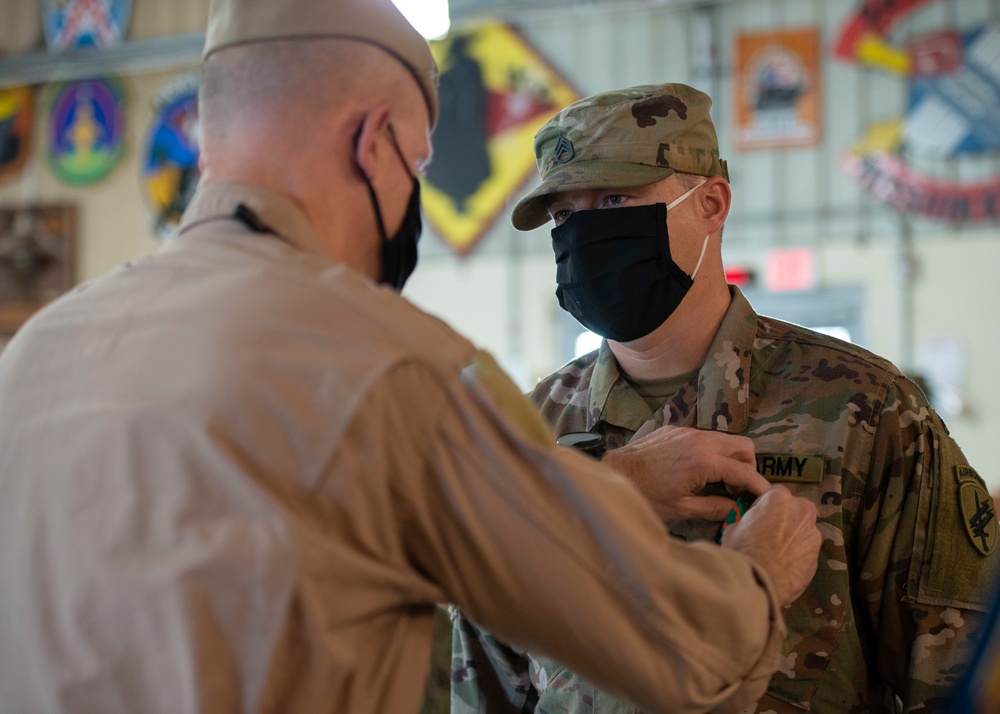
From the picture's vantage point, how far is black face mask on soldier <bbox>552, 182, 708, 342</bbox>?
2143 millimetres

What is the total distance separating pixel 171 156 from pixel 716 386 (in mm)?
8169

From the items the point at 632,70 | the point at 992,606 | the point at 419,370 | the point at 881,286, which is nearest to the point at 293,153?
the point at 419,370

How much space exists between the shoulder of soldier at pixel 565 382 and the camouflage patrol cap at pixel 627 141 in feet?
1.30

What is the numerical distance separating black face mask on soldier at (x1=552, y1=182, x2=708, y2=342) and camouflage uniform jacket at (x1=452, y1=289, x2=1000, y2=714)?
148 millimetres

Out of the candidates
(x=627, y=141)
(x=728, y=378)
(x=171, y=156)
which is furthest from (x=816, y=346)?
(x=171, y=156)

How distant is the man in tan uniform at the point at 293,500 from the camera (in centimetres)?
109

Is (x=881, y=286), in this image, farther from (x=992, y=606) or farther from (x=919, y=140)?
(x=992, y=606)

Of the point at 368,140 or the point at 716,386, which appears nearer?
the point at 368,140

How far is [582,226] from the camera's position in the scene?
2188 millimetres

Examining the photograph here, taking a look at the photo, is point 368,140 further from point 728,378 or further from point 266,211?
point 728,378

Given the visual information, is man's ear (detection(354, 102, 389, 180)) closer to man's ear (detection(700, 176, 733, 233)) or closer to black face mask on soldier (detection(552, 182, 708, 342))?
black face mask on soldier (detection(552, 182, 708, 342))

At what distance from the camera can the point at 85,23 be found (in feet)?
30.5

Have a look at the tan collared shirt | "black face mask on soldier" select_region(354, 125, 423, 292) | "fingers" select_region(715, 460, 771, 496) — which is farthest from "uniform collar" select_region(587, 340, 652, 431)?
the tan collared shirt

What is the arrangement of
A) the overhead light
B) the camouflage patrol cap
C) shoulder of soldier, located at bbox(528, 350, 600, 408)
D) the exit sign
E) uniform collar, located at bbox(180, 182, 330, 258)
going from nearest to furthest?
uniform collar, located at bbox(180, 182, 330, 258)
the camouflage patrol cap
shoulder of soldier, located at bbox(528, 350, 600, 408)
the overhead light
the exit sign
